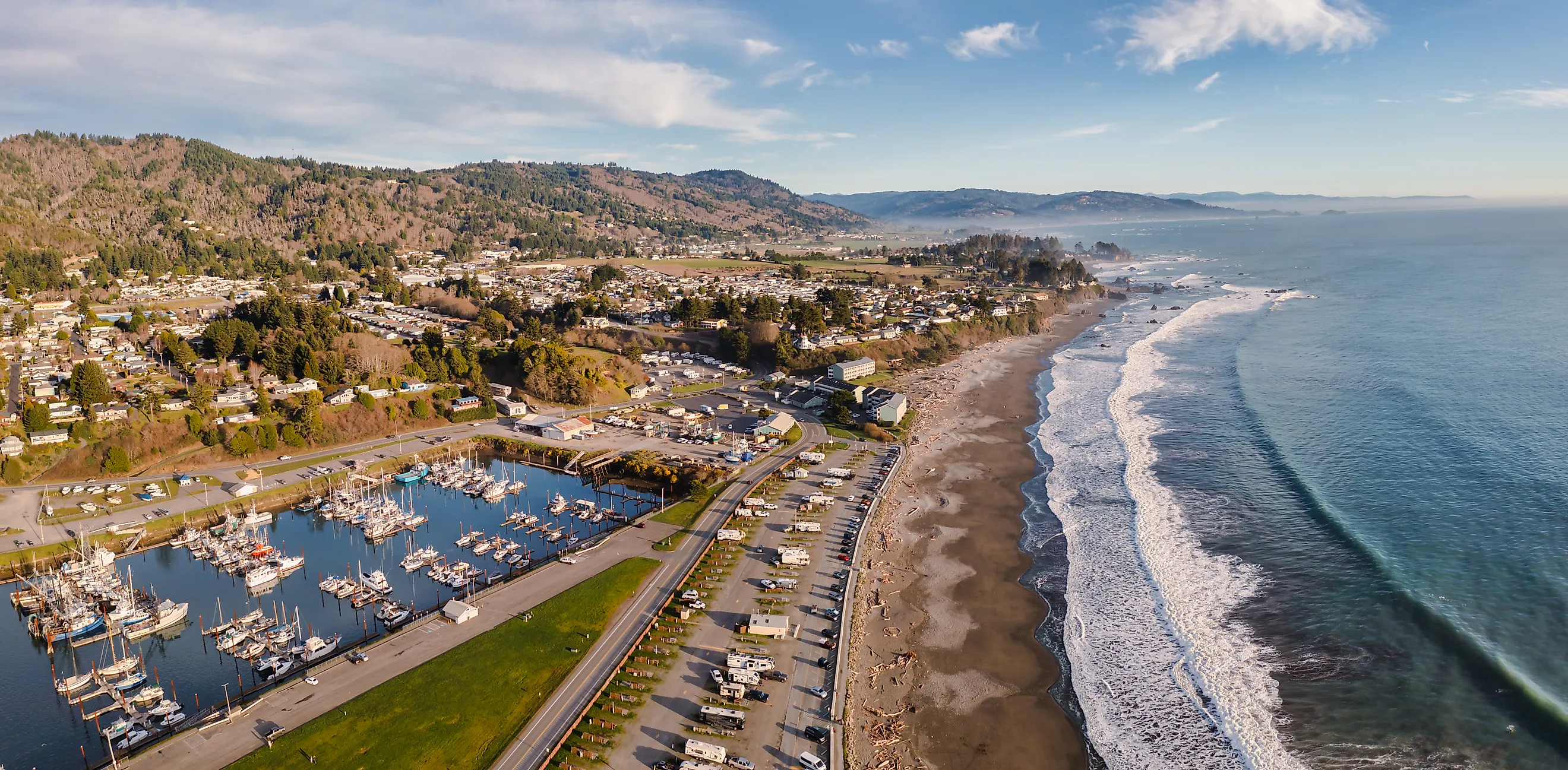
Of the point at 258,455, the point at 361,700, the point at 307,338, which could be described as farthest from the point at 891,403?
the point at 307,338

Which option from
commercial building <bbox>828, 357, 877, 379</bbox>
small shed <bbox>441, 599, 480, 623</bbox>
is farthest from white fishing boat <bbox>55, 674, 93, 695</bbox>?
commercial building <bbox>828, 357, 877, 379</bbox>

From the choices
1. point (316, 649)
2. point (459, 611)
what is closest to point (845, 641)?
point (459, 611)

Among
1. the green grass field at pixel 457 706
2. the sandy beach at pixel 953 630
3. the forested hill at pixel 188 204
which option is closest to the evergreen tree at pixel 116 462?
the green grass field at pixel 457 706

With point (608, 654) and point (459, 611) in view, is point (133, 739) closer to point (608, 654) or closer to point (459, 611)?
point (459, 611)

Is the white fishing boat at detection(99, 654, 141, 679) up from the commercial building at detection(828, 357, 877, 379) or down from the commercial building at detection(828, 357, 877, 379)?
down

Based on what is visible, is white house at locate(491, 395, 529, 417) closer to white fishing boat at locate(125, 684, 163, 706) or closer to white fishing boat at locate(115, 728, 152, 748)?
white fishing boat at locate(125, 684, 163, 706)

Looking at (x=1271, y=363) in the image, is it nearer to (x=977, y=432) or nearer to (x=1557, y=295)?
(x=977, y=432)
